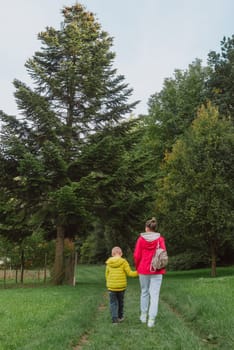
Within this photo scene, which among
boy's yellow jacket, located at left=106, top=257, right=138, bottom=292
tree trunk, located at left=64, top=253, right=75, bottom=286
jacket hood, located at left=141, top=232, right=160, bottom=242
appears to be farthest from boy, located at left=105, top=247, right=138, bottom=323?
tree trunk, located at left=64, top=253, right=75, bottom=286

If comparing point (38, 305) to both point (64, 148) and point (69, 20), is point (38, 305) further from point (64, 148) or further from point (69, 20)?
point (69, 20)

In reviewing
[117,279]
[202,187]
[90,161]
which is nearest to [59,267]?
[90,161]

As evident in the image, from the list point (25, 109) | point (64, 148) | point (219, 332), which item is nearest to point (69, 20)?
point (25, 109)

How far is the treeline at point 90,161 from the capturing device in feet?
63.2

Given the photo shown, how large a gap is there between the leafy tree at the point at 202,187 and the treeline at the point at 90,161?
59 millimetres

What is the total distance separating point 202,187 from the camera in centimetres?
2358

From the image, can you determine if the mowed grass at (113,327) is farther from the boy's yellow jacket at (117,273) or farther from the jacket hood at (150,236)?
the jacket hood at (150,236)

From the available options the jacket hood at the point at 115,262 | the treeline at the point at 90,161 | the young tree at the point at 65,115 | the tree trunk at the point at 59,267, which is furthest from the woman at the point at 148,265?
the tree trunk at the point at 59,267

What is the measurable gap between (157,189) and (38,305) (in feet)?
55.9

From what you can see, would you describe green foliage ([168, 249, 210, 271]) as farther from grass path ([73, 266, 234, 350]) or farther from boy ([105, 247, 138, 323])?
boy ([105, 247, 138, 323])

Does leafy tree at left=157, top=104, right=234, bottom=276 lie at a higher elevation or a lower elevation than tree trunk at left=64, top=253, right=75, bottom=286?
higher

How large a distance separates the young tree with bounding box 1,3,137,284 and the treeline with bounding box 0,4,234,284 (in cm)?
5

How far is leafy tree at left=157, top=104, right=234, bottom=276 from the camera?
76.0 ft

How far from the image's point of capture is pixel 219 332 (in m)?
6.98
